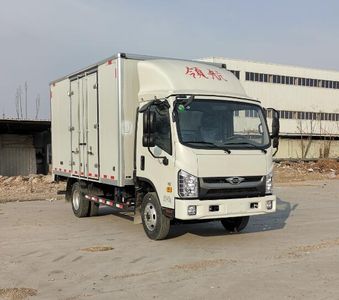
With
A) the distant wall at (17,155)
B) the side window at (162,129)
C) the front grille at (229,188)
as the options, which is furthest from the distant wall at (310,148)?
the side window at (162,129)

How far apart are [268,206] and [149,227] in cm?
241

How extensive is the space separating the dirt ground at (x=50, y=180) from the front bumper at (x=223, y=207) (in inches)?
437

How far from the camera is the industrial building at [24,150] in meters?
35.1

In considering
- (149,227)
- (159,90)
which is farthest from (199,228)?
(159,90)

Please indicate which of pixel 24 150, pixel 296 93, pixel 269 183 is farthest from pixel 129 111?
pixel 296 93

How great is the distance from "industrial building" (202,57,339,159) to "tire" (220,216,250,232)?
44.5 meters

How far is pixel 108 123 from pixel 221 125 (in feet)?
8.55

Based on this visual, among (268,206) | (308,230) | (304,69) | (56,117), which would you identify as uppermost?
(304,69)

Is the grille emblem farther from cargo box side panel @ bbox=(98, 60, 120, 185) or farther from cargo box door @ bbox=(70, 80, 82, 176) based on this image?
cargo box door @ bbox=(70, 80, 82, 176)

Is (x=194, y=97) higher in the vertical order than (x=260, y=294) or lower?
higher

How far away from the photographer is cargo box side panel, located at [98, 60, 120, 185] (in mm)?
10484

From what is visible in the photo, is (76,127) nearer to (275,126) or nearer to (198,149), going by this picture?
(198,149)

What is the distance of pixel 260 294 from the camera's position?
20.8 ft

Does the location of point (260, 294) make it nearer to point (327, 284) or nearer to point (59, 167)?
point (327, 284)
